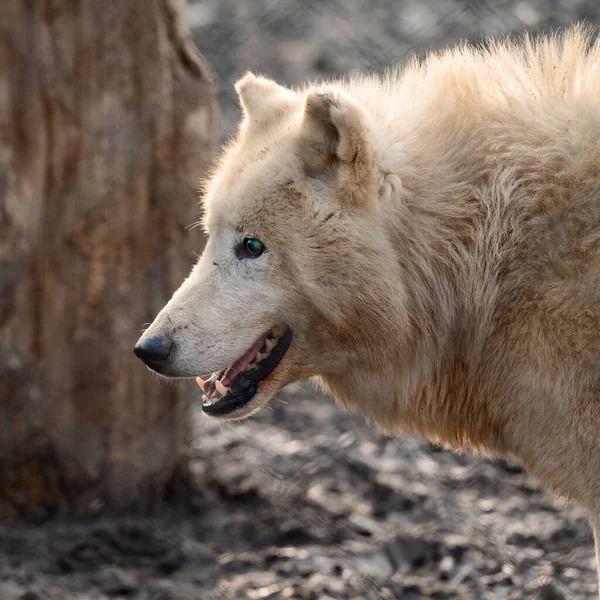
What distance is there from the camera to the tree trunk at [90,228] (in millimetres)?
4082

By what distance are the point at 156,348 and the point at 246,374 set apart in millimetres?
346

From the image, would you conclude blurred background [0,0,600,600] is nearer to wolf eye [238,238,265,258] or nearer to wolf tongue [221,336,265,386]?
wolf tongue [221,336,265,386]

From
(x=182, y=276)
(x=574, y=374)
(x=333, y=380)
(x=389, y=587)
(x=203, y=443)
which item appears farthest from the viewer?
(x=203, y=443)

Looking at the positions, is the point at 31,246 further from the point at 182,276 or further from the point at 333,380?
the point at 333,380

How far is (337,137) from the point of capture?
117 inches

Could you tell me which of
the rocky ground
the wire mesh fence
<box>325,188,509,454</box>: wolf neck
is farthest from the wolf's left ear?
the wire mesh fence

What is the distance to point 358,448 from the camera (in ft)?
17.0

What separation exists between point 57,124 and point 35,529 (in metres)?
1.84

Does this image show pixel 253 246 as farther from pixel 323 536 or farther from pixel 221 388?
pixel 323 536

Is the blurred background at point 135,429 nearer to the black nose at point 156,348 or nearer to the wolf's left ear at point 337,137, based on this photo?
the black nose at point 156,348

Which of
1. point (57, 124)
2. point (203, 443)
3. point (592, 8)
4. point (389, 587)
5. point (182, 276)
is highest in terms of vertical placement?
point (592, 8)

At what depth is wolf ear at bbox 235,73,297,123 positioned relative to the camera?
339 cm

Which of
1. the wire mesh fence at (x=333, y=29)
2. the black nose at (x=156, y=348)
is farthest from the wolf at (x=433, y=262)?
the wire mesh fence at (x=333, y=29)

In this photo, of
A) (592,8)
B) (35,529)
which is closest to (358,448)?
(35,529)
